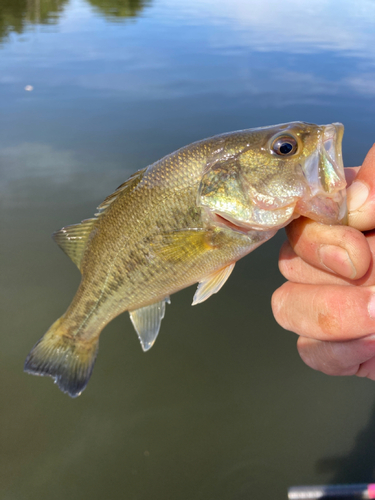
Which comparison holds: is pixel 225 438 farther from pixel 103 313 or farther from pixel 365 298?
pixel 365 298

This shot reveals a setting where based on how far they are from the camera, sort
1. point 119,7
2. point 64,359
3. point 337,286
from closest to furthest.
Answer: point 337,286, point 64,359, point 119,7

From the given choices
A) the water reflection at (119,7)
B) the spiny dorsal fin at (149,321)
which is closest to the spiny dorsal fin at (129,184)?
the spiny dorsal fin at (149,321)

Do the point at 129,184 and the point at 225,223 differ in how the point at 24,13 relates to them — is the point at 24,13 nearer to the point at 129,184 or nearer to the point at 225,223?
the point at 129,184

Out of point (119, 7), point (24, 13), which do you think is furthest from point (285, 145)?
point (119, 7)

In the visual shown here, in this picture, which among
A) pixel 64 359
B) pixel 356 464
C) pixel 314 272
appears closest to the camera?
pixel 314 272

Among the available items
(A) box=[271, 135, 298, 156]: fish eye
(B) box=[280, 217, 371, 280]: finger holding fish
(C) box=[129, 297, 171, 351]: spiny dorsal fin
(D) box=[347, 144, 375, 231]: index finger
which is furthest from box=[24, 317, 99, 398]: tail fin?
(D) box=[347, 144, 375, 231]: index finger

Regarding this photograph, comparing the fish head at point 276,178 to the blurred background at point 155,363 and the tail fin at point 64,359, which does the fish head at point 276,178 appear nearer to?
the tail fin at point 64,359

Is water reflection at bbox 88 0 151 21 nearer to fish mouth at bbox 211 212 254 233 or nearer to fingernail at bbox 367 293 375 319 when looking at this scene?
fish mouth at bbox 211 212 254 233
